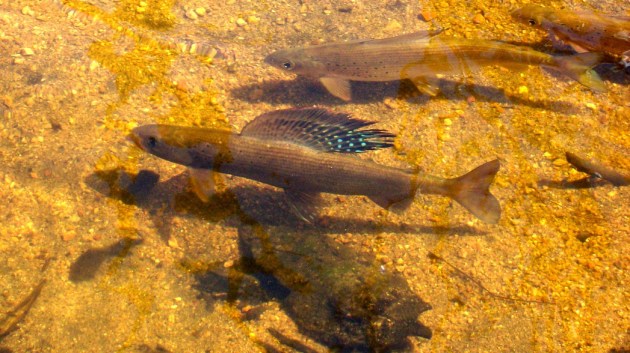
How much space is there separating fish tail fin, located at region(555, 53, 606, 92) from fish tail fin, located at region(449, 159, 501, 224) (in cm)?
237

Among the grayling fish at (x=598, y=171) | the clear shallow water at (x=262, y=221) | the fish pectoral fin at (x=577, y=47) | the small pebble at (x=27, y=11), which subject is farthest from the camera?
the fish pectoral fin at (x=577, y=47)

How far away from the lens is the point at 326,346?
13.6ft

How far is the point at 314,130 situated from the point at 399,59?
208 cm

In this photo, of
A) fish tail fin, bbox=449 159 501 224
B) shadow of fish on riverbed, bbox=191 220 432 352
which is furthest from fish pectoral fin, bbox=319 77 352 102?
fish tail fin, bbox=449 159 501 224

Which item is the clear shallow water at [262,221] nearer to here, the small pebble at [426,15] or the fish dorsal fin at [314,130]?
the fish dorsal fin at [314,130]

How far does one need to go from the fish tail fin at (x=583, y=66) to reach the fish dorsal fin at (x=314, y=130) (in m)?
2.75

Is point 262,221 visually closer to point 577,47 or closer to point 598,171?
point 598,171

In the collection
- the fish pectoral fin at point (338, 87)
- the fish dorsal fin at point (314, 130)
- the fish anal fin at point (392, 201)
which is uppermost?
the fish dorsal fin at point (314, 130)

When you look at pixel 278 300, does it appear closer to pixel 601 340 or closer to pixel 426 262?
pixel 426 262

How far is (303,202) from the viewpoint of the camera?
14.9 ft

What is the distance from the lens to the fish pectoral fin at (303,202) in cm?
452

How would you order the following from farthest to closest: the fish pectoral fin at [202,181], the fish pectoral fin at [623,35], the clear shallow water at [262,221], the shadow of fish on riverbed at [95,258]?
the fish pectoral fin at [623,35] < the fish pectoral fin at [202,181] < the shadow of fish on riverbed at [95,258] < the clear shallow water at [262,221]

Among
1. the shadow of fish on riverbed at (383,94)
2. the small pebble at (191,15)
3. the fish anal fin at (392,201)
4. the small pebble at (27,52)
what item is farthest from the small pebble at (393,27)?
the small pebble at (27,52)

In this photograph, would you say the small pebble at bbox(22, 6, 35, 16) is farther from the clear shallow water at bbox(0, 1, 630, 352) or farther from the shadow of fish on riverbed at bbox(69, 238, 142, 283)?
the shadow of fish on riverbed at bbox(69, 238, 142, 283)
